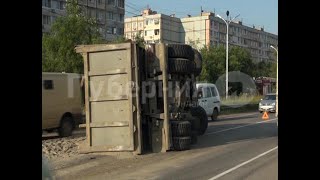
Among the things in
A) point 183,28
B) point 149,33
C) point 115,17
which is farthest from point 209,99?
point 183,28

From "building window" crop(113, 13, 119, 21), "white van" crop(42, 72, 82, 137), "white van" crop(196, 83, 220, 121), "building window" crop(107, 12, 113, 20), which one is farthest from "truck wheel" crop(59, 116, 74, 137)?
"building window" crop(113, 13, 119, 21)

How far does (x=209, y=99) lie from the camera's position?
2364cm

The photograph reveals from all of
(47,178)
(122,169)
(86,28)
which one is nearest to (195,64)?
(122,169)

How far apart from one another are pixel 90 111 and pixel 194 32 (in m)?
120

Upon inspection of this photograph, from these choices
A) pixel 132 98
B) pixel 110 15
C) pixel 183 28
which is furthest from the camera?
pixel 183 28

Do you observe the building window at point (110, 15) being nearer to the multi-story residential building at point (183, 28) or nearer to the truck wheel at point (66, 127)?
the multi-story residential building at point (183, 28)

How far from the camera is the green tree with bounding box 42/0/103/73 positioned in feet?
108

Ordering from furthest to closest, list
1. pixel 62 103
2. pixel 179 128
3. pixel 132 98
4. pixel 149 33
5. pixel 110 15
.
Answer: pixel 149 33, pixel 110 15, pixel 62 103, pixel 179 128, pixel 132 98

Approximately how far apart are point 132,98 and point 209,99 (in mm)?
12382

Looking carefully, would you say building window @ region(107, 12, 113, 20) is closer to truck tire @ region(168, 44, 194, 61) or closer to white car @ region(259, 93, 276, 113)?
white car @ region(259, 93, 276, 113)

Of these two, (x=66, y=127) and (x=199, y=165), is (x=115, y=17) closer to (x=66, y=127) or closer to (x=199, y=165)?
(x=66, y=127)

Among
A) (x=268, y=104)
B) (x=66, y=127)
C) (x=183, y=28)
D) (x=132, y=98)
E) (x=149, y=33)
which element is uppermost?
(x=183, y=28)
